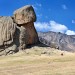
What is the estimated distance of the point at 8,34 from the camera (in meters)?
52.3

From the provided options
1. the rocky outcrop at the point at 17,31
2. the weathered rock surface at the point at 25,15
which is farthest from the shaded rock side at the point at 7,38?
the weathered rock surface at the point at 25,15

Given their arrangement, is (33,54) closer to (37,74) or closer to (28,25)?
(28,25)

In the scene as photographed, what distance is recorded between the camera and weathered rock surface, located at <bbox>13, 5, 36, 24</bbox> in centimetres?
5497

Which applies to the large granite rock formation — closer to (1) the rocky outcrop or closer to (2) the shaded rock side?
(1) the rocky outcrop

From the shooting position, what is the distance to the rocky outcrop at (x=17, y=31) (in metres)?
52.4

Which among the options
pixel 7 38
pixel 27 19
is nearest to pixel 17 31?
pixel 7 38

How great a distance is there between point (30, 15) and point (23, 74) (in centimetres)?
3179

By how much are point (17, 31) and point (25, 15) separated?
3422mm

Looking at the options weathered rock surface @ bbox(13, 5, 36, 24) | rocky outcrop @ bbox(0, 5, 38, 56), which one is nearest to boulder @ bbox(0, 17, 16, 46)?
rocky outcrop @ bbox(0, 5, 38, 56)

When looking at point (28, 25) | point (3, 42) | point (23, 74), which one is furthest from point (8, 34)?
point (23, 74)

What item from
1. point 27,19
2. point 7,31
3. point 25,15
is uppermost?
point 25,15

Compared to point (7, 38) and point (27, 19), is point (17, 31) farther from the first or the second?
point (27, 19)

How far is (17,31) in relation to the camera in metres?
53.6

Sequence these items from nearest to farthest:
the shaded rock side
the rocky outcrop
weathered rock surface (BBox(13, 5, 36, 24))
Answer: the shaded rock side < the rocky outcrop < weathered rock surface (BBox(13, 5, 36, 24))
